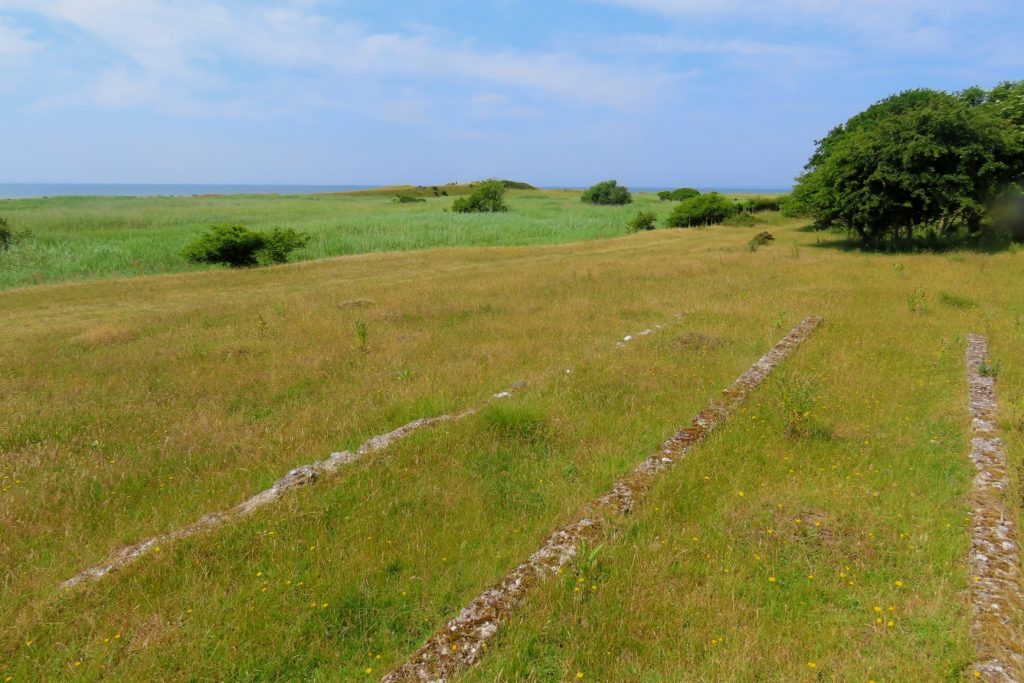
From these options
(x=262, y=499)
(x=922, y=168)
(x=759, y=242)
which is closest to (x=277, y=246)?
(x=262, y=499)

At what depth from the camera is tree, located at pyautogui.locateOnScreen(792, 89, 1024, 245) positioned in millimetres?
22234

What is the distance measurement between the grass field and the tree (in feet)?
37.5

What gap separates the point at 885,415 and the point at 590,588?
19.6 feet

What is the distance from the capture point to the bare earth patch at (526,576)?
3.43 m

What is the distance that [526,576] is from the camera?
4176 millimetres

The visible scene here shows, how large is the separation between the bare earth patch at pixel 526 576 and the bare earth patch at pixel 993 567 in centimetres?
267

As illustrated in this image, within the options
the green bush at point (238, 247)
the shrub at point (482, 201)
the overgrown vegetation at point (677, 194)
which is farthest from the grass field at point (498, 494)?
the overgrown vegetation at point (677, 194)

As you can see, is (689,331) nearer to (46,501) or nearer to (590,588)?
(590,588)

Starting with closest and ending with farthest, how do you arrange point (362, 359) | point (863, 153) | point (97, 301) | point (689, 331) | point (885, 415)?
point (885, 415)
point (362, 359)
point (689, 331)
point (97, 301)
point (863, 153)

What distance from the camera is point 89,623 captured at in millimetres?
3914

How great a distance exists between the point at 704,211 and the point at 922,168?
980 inches

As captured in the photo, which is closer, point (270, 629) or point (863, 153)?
point (270, 629)

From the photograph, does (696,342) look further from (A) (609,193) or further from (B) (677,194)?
(B) (677,194)

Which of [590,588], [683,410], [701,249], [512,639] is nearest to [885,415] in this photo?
[683,410]
